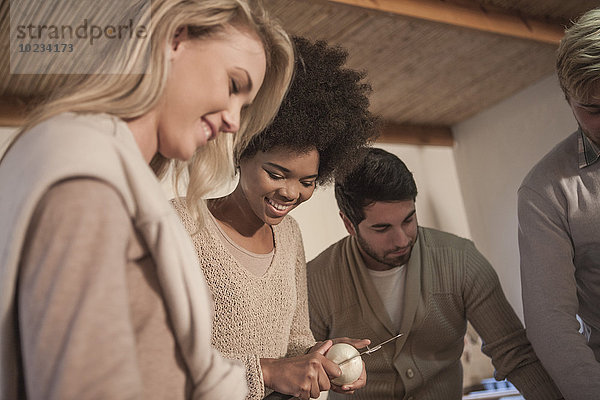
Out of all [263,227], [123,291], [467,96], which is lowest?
[123,291]

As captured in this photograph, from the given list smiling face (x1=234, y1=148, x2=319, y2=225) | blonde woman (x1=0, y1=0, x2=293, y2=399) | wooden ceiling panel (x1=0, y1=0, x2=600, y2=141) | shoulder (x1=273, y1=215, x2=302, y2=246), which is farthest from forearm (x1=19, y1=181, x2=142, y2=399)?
wooden ceiling panel (x1=0, y1=0, x2=600, y2=141)

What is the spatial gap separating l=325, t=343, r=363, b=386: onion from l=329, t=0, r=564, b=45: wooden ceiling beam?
141cm

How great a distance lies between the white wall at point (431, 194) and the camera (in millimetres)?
3494

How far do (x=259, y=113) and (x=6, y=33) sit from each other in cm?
155

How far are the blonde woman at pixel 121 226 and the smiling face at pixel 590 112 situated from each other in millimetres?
862

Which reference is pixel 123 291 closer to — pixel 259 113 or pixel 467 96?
pixel 259 113

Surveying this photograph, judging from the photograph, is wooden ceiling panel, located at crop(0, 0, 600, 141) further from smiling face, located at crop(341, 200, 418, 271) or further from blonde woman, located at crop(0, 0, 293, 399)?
blonde woman, located at crop(0, 0, 293, 399)

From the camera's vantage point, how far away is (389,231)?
1.88m

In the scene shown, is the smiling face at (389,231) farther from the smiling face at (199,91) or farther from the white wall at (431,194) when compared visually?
the white wall at (431,194)

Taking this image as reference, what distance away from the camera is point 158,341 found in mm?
679

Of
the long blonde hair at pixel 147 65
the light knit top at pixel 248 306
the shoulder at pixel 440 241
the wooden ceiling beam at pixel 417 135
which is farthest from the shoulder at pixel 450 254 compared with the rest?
the wooden ceiling beam at pixel 417 135

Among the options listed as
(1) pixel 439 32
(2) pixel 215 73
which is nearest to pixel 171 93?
(2) pixel 215 73

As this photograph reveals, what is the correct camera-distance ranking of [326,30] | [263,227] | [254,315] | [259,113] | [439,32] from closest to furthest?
[259,113] < [254,315] < [263,227] < [326,30] < [439,32]

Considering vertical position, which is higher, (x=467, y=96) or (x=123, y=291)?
(x=467, y=96)
